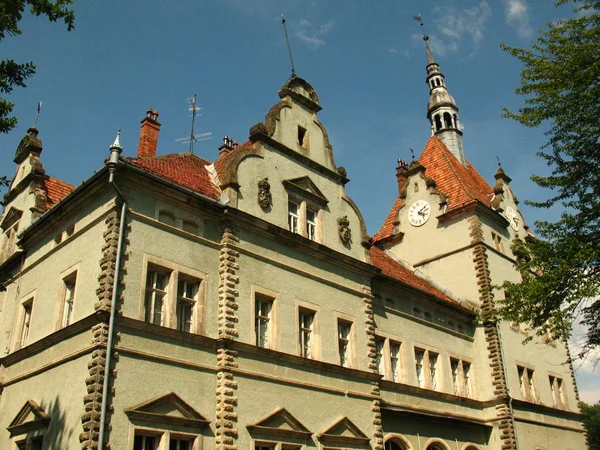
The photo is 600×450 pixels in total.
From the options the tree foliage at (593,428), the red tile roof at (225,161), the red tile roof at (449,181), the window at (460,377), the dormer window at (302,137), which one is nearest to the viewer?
the red tile roof at (225,161)

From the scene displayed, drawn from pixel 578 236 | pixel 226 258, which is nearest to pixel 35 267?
pixel 226 258

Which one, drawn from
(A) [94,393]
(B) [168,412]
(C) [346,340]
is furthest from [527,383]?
(A) [94,393]

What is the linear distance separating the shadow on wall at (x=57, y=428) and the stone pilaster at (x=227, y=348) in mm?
3755

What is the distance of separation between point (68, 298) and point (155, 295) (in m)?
2.68

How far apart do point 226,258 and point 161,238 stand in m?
2.15

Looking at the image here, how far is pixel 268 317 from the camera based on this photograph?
1936cm

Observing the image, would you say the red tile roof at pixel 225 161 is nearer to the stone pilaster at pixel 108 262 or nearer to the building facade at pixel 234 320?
the building facade at pixel 234 320

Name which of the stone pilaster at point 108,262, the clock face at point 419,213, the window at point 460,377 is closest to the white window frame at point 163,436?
the stone pilaster at point 108,262

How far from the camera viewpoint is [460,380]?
28.0m

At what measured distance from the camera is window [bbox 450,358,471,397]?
27.7 m

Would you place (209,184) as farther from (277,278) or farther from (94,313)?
(94,313)

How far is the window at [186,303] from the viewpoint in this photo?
17.2m

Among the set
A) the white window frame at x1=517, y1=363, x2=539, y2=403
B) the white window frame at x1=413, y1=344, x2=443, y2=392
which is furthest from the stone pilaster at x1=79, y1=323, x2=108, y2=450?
the white window frame at x1=517, y1=363, x2=539, y2=403

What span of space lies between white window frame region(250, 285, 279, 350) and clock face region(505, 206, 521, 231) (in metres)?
19.9
